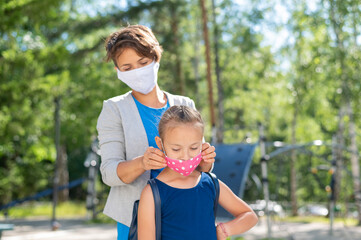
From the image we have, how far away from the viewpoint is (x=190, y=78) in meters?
26.8

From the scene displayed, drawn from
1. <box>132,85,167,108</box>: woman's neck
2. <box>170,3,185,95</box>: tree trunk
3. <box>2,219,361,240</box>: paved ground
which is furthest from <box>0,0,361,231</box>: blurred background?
<box>132,85,167,108</box>: woman's neck

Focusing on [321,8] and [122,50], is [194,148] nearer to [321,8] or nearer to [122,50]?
[122,50]

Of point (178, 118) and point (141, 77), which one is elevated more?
point (141, 77)

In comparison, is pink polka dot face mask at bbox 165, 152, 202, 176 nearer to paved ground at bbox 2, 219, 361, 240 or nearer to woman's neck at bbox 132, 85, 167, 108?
woman's neck at bbox 132, 85, 167, 108

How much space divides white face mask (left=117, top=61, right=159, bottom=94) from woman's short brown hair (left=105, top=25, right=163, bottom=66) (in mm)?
54

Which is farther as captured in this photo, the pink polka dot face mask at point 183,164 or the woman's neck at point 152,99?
the woman's neck at point 152,99

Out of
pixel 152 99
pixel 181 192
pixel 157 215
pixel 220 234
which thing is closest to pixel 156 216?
pixel 157 215

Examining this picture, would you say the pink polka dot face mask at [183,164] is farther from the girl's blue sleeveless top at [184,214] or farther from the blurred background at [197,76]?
the blurred background at [197,76]

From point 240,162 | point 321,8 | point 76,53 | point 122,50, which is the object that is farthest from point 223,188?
point 76,53

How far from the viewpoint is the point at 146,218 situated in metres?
2.03

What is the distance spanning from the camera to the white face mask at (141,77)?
7.59ft

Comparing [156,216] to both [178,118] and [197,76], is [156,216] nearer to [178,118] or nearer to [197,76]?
[178,118]

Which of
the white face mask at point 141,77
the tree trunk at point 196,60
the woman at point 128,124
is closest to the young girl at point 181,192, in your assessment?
the woman at point 128,124

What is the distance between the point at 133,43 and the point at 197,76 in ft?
76.1
